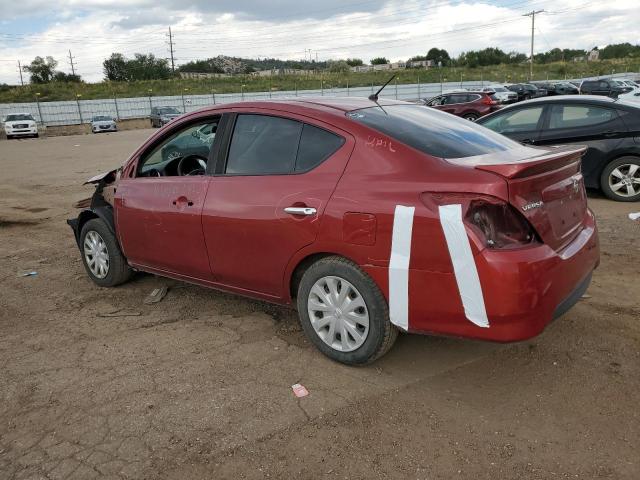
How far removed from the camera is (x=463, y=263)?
283cm

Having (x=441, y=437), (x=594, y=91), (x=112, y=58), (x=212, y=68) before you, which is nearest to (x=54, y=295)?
(x=441, y=437)

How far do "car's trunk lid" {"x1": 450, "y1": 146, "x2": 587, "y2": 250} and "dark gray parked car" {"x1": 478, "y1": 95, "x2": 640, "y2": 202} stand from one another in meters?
4.51

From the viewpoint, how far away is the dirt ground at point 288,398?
267 cm

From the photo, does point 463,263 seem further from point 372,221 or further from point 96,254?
point 96,254

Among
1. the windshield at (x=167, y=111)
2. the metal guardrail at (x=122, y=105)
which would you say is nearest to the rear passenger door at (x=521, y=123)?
the windshield at (x=167, y=111)

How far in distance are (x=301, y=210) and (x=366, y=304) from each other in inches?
27.0

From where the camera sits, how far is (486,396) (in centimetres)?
316

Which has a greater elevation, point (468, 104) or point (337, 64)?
point (337, 64)

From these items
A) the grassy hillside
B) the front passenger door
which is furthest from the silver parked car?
the front passenger door

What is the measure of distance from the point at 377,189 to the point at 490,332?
0.96 meters

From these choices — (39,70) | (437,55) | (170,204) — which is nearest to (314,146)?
(170,204)

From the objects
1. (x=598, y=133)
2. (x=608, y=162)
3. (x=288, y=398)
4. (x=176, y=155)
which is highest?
(x=176, y=155)

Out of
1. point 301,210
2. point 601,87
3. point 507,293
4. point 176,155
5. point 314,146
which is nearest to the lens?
point 507,293

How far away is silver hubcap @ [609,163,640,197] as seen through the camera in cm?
769
